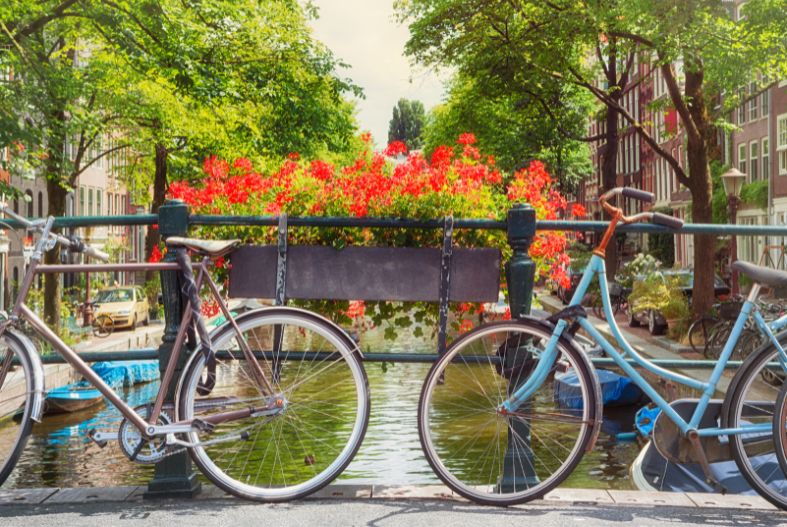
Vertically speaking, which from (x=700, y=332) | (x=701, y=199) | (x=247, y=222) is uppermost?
(x=701, y=199)

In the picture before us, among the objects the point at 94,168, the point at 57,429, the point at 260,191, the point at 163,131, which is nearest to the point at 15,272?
the point at 94,168

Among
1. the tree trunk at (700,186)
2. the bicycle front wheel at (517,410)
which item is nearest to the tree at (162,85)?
the tree trunk at (700,186)

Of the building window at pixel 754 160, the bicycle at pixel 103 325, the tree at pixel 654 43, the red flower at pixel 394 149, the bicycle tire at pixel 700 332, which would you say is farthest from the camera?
the building window at pixel 754 160

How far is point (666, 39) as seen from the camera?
18266mm

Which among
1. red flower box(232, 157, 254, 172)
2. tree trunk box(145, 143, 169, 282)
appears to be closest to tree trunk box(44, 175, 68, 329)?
tree trunk box(145, 143, 169, 282)

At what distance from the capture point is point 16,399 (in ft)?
14.2

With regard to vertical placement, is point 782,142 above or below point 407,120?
below

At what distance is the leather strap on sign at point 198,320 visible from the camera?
4.34 metres

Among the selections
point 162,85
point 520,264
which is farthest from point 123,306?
point 520,264

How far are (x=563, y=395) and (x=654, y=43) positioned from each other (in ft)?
51.9

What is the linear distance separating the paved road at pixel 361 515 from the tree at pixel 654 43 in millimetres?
14537

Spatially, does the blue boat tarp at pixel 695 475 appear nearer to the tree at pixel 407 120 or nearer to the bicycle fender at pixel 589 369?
the bicycle fender at pixel 589 369

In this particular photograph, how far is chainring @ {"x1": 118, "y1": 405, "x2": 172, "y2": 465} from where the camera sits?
14.2ft

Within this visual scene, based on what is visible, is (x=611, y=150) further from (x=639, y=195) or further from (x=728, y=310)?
(x=639, y=195)
